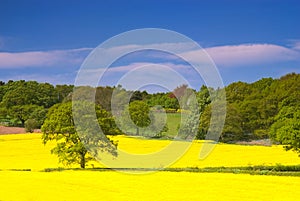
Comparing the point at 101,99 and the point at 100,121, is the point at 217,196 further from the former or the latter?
the point at 101,99

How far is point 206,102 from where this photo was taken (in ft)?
302

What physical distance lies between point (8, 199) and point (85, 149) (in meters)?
19.9

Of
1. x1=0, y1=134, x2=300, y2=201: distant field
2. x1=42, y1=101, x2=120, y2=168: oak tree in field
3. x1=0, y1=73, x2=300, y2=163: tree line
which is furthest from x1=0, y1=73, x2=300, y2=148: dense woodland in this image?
x1=0, y1=134, x2=300, y2=201: distant field

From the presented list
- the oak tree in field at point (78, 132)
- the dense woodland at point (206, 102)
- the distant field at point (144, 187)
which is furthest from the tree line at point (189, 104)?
the distant field at point (144, 187)

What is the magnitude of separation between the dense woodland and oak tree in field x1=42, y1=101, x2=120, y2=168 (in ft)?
110

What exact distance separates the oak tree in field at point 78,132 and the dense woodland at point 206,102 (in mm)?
33391

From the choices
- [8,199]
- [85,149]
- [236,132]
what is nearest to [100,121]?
[85,149]

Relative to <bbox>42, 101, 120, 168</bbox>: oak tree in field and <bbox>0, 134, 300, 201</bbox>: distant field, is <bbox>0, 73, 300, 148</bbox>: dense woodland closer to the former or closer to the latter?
<bbox>42, 101, 120, 168</bbox>: oak tree in field

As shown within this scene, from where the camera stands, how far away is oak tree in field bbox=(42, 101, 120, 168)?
4006cm

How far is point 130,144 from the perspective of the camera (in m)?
65.0

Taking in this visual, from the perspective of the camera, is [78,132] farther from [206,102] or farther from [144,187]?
[206,102]

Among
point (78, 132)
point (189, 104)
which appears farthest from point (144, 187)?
point (189, 104)

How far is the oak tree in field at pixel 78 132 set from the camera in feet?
131

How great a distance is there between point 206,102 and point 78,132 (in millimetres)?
54550
